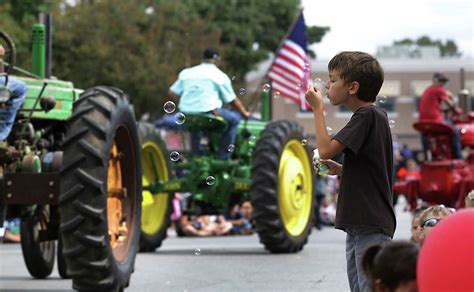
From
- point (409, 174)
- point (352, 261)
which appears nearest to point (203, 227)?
point (409, 174)

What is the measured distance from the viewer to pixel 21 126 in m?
9.65

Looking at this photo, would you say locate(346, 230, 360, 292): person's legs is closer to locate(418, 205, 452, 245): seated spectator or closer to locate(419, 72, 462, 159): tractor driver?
locate(418, 205, 452, 245): seated spectator

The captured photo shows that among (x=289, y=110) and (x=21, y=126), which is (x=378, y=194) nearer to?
(x=21, y=126)

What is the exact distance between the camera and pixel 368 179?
20.0 ft

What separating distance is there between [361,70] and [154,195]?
9.68 meters

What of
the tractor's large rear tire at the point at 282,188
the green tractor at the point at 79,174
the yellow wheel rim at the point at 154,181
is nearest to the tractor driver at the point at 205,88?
the tractor's large rear tire at the point at 282,188

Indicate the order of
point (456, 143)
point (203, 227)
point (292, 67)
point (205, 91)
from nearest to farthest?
1. point (205, 91)
2. point (456, 143)
3. point (292, 67)
4. point (203, 227)

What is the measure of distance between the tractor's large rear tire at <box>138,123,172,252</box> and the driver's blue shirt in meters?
1.53

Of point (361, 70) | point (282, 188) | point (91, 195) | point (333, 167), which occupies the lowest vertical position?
point (282, 188)

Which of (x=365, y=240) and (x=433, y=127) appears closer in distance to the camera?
(x=365, y=240)

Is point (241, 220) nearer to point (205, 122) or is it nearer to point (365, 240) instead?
point (205, 122)

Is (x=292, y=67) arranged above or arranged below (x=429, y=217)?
above

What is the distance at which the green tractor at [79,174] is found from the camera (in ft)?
29.0

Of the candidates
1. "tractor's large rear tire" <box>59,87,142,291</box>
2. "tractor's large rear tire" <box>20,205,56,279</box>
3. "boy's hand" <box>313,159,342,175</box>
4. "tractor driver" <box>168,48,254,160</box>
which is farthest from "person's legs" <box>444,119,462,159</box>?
"boy's hand" <box>313,159,342,175</box>
